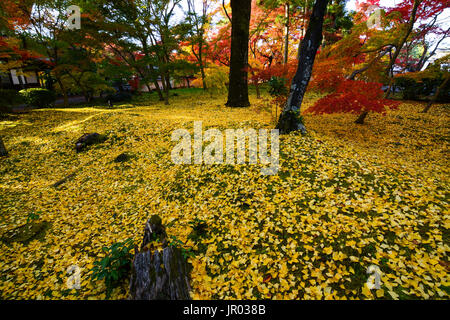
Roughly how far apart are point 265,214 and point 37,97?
22.4 metres

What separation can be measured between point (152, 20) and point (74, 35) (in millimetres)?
6417

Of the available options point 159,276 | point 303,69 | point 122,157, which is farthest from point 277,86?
point 159,276

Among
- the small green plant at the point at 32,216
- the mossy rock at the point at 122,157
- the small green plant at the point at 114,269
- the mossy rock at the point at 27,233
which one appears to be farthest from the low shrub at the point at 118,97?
the small green plant at the point at 114,269

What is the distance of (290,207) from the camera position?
412 centimetres

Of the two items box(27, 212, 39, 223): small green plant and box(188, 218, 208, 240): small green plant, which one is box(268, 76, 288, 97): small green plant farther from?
box(27, 212, 39, 223): small green plant

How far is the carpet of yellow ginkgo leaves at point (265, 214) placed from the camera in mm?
2911

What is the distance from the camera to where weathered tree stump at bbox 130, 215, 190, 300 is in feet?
8.86

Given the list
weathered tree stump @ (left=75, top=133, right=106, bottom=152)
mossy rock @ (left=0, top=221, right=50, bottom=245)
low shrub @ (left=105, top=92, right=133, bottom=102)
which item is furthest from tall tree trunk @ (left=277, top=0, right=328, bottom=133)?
low shrub @ (left=105, top=92, right=133, bottom=102)

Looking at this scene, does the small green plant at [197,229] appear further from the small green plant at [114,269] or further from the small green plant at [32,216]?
the small green plant at [32,216]

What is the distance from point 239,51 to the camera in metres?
10.7

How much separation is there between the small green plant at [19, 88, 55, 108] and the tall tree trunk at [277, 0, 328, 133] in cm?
2130

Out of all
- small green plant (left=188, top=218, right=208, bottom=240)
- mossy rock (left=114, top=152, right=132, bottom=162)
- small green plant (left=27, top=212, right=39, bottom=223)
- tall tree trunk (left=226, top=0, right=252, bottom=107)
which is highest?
tall tree trunk (left=226, top=0, right=252, bottom=107)
